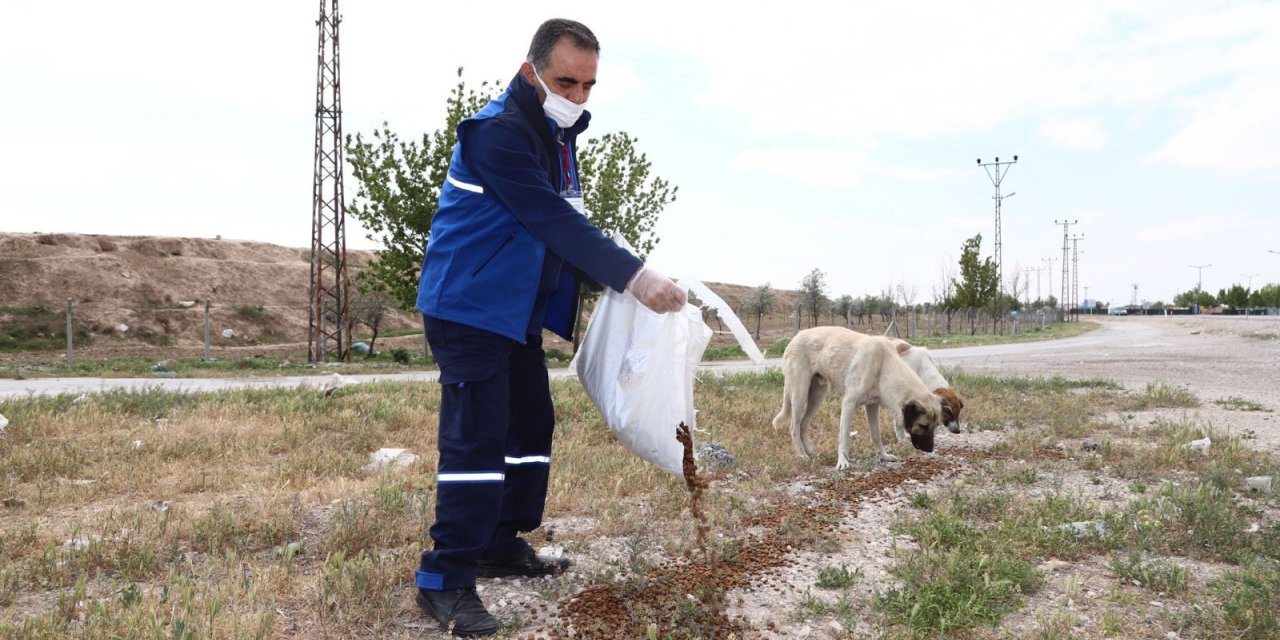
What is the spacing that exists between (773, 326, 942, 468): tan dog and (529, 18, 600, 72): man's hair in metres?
4.70

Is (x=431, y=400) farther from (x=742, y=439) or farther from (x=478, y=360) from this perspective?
(x=478, y=360)

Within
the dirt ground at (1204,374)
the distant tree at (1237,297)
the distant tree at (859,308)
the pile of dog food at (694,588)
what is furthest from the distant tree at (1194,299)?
the pile of dog food at (694,588)

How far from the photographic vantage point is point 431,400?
372 inches

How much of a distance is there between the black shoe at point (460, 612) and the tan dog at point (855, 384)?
171 inches

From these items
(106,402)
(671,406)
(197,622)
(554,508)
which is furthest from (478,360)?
(106,402)

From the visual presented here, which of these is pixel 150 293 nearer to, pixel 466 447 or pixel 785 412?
pixel 785 412

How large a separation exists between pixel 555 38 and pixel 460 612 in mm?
2322

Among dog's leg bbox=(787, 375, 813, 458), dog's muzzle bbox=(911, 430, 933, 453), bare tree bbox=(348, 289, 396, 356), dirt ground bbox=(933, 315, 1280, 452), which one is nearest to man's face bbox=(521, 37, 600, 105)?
dog's leg bbox=(787, 375, 813, 458)

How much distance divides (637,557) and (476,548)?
1.07 m

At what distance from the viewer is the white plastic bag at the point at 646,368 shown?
3.47m

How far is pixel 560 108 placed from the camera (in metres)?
3.31

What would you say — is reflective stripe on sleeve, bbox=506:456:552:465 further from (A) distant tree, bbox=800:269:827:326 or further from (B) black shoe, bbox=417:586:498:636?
(A) distant tree, bbox=800:269:827:326

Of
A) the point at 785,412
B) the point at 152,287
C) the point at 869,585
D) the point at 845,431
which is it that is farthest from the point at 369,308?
the point at 869,585

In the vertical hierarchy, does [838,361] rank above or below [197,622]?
above
